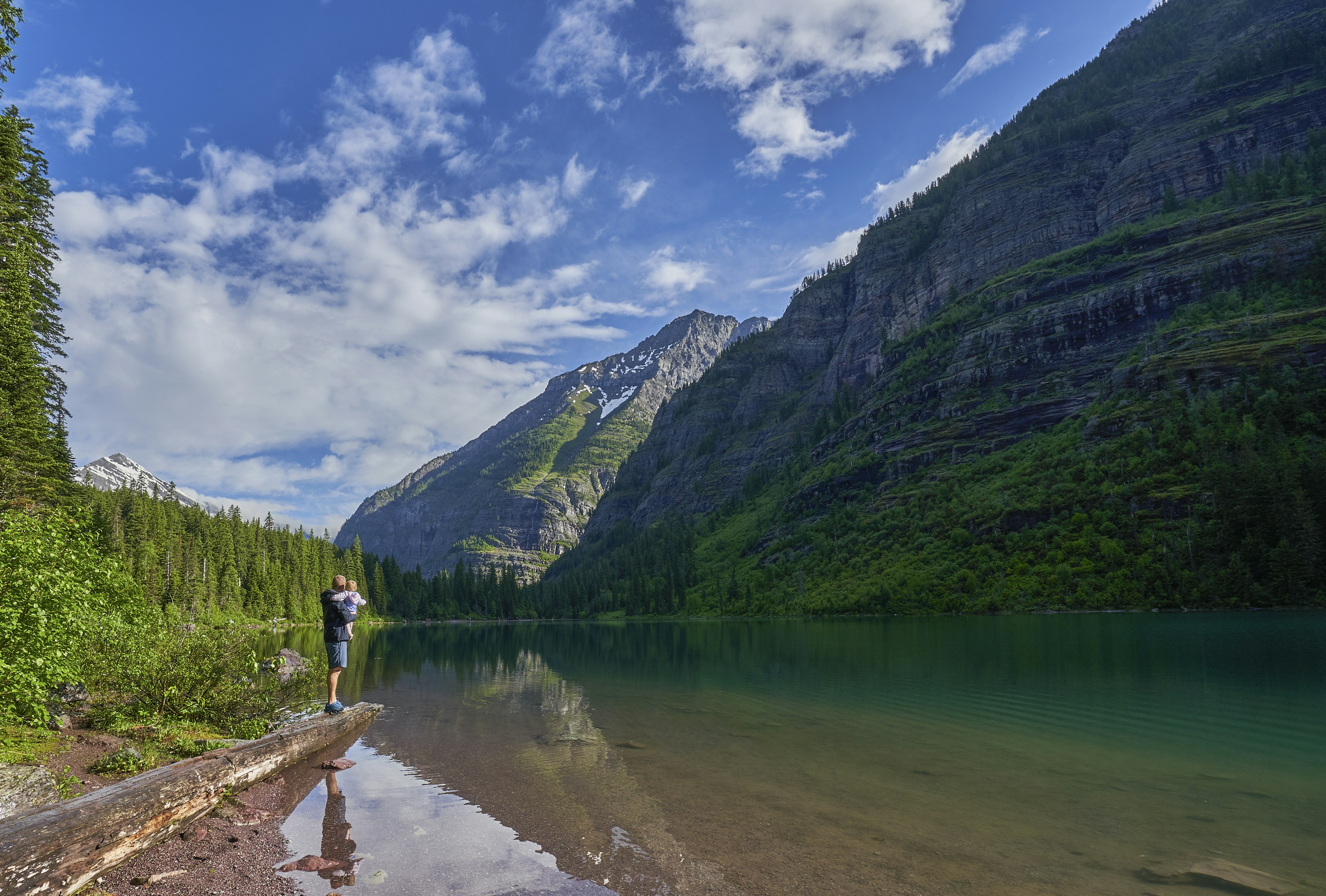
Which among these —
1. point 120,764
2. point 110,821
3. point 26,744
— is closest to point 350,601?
point 120,764

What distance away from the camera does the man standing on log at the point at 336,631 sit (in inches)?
702

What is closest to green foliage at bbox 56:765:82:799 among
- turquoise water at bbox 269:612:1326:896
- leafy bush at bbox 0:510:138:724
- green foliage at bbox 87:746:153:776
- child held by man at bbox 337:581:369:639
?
green foliage at bbox 87:746:153:776

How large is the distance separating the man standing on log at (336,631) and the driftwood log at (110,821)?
4989mm

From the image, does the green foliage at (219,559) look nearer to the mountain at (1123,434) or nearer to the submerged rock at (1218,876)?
the submerged rock at (1218,876)

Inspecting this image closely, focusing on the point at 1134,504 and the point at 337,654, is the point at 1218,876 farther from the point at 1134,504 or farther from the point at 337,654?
the point at 1134,504

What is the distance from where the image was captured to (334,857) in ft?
31.0

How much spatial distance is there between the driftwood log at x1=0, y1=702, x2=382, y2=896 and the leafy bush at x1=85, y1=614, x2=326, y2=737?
6.50m

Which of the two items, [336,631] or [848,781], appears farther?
[336,631]

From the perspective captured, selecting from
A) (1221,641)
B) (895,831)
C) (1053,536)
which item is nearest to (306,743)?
(895,831)

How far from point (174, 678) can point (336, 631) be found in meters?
4.65

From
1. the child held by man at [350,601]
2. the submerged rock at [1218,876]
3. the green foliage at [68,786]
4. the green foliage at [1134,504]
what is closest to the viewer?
the submerged rock at [1218,876]

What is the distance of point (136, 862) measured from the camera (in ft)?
27.8


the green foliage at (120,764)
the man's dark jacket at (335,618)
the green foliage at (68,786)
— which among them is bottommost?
the green foliage at (120,764)

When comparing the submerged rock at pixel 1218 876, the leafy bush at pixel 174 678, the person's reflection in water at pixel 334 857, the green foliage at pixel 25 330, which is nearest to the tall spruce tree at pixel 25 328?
the green foliage at pixel 25 330
